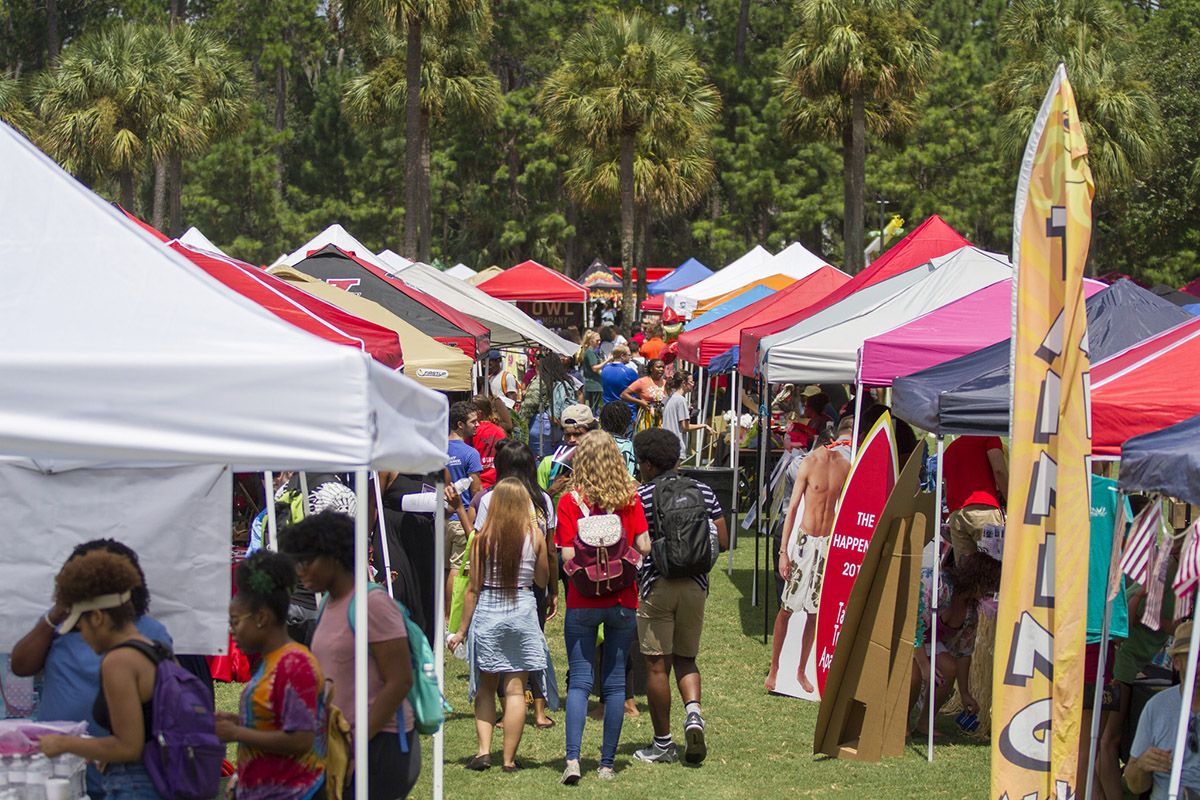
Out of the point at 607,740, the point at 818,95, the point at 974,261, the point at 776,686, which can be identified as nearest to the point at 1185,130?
the point at 818,95

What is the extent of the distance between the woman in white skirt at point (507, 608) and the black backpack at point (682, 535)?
593 millimetres

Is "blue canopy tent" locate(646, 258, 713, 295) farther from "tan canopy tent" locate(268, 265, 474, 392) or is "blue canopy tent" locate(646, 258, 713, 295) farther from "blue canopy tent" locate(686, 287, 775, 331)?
"tan canopy tent" locate(268, 265, 474, 392)

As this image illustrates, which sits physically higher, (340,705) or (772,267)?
(772,267)

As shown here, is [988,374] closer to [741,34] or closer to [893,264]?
[893,264]

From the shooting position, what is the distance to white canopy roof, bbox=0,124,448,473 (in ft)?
13.4

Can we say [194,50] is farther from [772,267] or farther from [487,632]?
[487,632]

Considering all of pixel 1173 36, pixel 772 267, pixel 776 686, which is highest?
pixel 1173 36

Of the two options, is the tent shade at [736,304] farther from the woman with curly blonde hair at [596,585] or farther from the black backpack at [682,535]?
the woman with curly blonde hair at [596,585]

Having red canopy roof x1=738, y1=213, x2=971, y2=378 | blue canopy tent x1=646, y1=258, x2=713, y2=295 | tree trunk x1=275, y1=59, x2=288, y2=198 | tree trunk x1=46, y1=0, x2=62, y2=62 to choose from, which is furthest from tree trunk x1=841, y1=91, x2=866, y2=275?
tree trunk x1=46, y1=0, x2=62, y2=62

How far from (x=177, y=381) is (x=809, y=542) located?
6.09 meters

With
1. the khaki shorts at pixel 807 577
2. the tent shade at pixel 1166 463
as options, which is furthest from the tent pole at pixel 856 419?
the tent shade at pixel 1166 463

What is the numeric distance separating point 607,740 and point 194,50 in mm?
36559

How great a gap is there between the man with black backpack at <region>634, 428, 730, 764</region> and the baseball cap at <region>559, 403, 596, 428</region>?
6.54 ft

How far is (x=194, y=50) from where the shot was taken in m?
40.1
